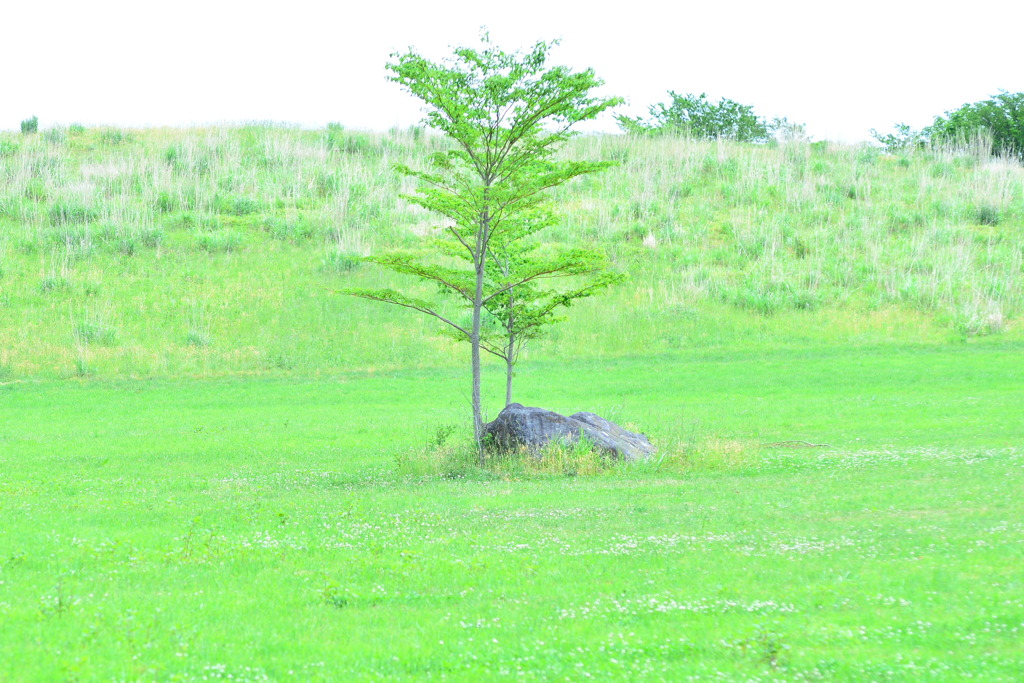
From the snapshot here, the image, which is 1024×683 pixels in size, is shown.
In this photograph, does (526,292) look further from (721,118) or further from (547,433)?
(721,118)

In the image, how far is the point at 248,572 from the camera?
9344 mm

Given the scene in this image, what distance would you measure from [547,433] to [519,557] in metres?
7.68

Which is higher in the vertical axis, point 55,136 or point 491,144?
point 55,136

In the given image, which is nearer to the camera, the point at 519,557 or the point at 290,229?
the point at 519,557

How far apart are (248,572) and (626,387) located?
68.0 feet

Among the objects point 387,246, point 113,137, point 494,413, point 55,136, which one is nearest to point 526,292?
point 494,413

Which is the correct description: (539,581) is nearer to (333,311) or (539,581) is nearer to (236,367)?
(236,367)

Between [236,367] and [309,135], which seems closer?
[236,367]

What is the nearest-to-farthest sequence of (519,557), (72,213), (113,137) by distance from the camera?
(519,557) < (72,213) < (113,137)

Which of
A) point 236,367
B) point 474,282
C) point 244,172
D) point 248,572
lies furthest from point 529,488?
point 244,172

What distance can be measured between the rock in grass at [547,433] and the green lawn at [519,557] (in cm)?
65

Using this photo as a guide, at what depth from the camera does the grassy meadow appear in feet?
24.5

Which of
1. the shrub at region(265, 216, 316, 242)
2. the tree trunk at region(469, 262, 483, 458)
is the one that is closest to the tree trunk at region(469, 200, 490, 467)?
the tree trunk at region(469, 262, 483, 458)

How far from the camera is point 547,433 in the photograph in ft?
57.8
